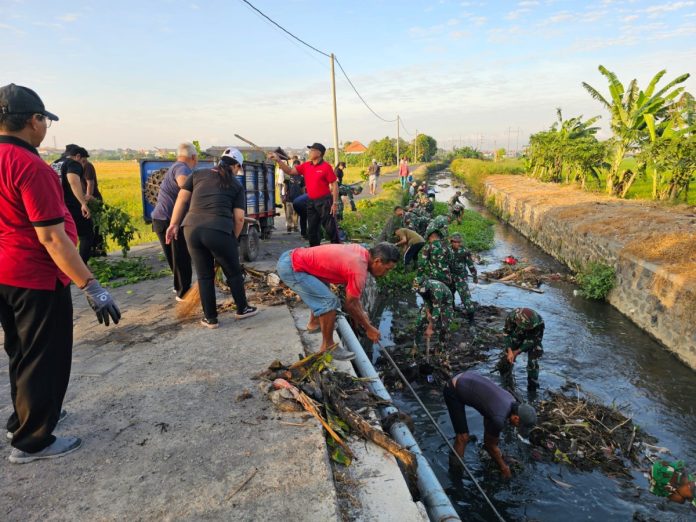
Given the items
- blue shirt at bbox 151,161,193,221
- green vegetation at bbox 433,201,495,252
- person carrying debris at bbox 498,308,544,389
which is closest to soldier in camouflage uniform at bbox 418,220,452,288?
person carrying debris at bbox 498,308,544,389

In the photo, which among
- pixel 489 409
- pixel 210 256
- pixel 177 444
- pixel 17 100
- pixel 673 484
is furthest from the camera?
pixel 210 256

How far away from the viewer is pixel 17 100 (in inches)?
104

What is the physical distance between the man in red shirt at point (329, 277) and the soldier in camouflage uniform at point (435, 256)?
11.7 ft

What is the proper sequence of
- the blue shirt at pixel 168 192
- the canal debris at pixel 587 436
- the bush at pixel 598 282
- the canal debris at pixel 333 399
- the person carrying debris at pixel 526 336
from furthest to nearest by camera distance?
1. the bush at pixel 598 282
2. the blue shirt at pixel 168 192
3. the person carrying debris at pixel 526 336
4. the canal debris at pixel 587 436
5. the canal debris at pixel 333 399

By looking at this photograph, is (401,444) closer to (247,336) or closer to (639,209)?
(247,336)

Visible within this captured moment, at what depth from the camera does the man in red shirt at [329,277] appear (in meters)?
4.09

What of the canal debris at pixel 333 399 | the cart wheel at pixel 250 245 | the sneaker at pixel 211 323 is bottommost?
the canal debris at pixel 333 399

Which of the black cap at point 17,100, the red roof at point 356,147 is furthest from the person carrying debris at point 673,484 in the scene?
the red roof at point 356,147

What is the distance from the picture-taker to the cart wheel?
7.98 metres

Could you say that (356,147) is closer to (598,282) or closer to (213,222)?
(598,282)

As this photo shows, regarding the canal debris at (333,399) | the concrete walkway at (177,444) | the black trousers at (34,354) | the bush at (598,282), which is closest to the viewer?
the concrete walkway at (177,444)

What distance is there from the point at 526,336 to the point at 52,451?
5090 millimetres

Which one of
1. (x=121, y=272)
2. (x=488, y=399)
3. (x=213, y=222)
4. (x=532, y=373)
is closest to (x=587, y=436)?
(x=532, y=373)

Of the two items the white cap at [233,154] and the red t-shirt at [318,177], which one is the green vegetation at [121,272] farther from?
the white cap at [233,154]
